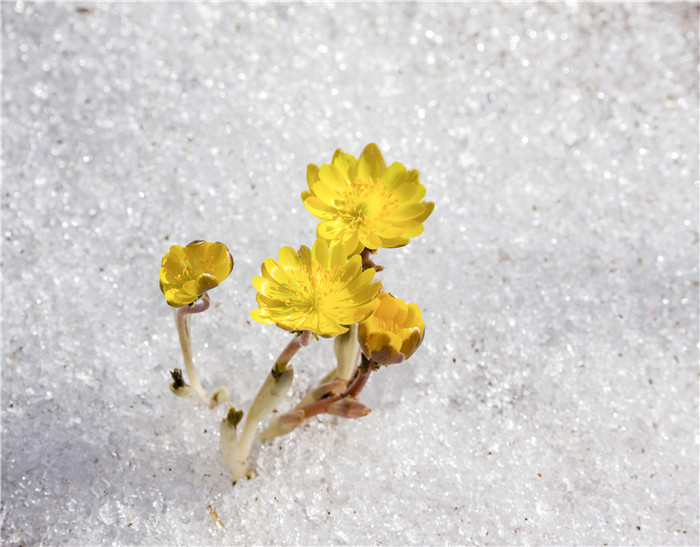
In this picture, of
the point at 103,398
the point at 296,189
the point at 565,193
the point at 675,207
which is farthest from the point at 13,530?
the point at 675,207

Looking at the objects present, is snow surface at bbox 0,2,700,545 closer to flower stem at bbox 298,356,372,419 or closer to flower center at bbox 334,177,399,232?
flower stem at bbox 298,356,372,419

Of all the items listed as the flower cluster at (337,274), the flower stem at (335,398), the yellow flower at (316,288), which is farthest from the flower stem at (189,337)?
the flower stem at (335,398)

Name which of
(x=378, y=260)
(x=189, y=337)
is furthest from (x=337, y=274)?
(x=378, y=260)

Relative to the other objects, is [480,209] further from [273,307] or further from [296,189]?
[273,307]

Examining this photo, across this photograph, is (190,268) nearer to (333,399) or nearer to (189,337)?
(189,337)

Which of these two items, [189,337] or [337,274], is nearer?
[337,274]

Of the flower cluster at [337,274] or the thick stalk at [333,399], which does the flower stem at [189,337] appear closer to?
the flower cluster at [337,274]

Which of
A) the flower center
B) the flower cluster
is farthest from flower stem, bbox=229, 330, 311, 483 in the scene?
the flower center
